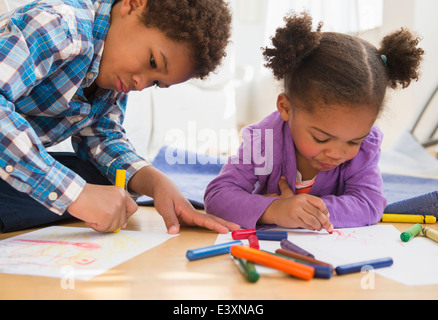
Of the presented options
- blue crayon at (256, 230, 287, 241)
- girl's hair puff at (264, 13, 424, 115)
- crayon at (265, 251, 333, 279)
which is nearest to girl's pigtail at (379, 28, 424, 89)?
girl's hair puff at (264, 13, 424, 115)

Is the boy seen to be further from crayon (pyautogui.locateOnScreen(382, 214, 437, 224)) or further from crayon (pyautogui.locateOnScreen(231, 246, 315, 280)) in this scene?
crayon (pyautogui.locateOnScreen(382, 214, 437, 224))

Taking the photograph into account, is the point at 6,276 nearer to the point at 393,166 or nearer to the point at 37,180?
the point at 37,180

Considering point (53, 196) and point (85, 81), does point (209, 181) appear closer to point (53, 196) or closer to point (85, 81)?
point (85, 81)

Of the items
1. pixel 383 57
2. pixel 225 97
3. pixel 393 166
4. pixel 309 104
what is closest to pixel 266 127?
pixel 309 104

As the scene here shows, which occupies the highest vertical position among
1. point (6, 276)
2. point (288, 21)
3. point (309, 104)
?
point (288, 21)

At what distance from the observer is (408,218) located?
3.31ft

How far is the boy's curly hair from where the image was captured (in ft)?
2.75

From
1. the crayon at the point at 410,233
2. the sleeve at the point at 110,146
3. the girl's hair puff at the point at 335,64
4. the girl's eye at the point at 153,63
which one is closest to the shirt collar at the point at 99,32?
the girl's eye at the point at 153,63

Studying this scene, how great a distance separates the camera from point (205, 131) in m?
2.77

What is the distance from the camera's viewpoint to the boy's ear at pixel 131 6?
34.6 inches

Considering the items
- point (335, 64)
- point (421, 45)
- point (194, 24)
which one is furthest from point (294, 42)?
point (421, 45)

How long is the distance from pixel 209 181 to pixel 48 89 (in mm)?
783

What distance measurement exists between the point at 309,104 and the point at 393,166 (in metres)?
1.35

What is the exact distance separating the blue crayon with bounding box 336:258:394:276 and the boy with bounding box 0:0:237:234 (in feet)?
0.96
